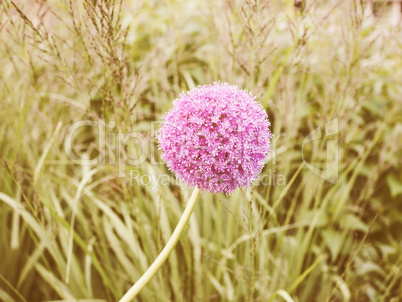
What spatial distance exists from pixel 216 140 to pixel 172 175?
1176 mm

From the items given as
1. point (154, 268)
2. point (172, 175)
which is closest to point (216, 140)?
point (154, 268)

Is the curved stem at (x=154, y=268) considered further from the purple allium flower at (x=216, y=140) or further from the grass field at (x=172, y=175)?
the grass field at (x=172, y=175)

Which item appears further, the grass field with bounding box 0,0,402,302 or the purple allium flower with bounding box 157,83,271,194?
Result: the grass field with bounding box 0,0,402,302

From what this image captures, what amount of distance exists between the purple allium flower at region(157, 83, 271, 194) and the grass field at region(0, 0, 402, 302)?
252mm

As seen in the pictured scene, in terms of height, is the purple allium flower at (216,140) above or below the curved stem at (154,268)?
above

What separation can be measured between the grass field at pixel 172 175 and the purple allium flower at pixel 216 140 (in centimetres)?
25

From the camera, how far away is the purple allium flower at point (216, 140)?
99cm

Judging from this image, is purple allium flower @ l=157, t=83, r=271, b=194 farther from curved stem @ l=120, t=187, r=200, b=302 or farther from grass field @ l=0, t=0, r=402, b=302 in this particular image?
grass field @ l=0, t=0, r=402, b=302

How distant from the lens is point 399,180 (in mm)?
2324

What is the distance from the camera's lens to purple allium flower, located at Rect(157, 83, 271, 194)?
989mm

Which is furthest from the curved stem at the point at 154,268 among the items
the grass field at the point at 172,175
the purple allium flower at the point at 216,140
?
the grass field at the point at 172,175

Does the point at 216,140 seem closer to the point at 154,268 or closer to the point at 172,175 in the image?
the point at 154,268

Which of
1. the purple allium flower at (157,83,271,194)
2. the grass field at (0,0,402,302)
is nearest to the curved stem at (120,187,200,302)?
the purple allium flower at (157,83,271,194)

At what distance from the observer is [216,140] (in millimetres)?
1001
